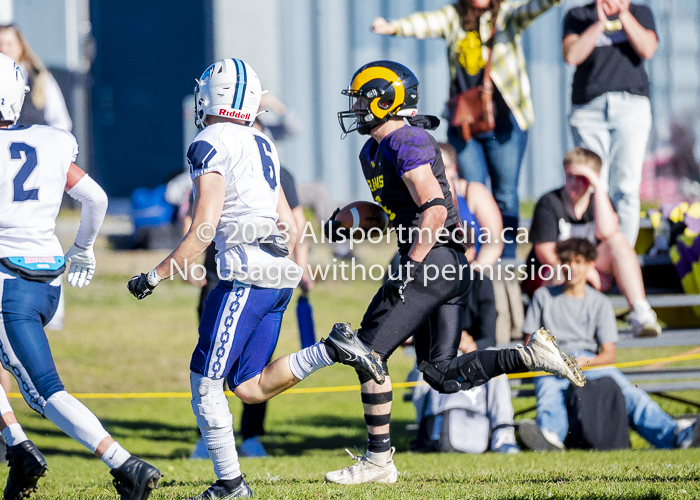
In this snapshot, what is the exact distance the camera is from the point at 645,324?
20.9 ft

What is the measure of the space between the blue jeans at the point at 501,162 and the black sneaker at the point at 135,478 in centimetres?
406

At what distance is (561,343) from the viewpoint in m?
6.25

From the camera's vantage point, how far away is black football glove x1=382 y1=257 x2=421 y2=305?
4.30 meters

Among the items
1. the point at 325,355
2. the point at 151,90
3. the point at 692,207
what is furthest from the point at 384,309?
the point at 151,90

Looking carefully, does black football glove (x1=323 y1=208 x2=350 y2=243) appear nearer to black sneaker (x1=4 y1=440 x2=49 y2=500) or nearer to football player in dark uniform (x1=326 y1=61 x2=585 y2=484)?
football player in dark uniform (x1=326 y1=61 x2=585 y2=484)

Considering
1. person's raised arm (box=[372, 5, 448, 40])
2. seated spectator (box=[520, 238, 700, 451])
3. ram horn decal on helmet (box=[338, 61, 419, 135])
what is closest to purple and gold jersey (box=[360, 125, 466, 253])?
ram horn decal on helmet (box=[338, 61, 419, 135])

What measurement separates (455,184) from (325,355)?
2.71 meters

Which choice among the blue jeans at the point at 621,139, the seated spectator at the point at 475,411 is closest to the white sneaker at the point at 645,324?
the blue jeans at the point at 621,139

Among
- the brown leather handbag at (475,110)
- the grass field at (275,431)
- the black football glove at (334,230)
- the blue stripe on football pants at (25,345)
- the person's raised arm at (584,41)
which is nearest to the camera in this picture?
the blue stripe on football pants at (25,345)

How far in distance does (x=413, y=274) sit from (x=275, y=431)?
12.1 feet

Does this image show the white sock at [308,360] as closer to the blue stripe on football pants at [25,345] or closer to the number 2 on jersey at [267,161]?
the number 2 on jersey at [267,161]

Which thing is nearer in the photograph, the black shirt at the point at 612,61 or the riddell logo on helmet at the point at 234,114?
the riddell logo on helmet at the point at 234,114

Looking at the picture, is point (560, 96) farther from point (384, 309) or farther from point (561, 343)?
point (384, 309)

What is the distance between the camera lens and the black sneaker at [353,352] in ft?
13.6
